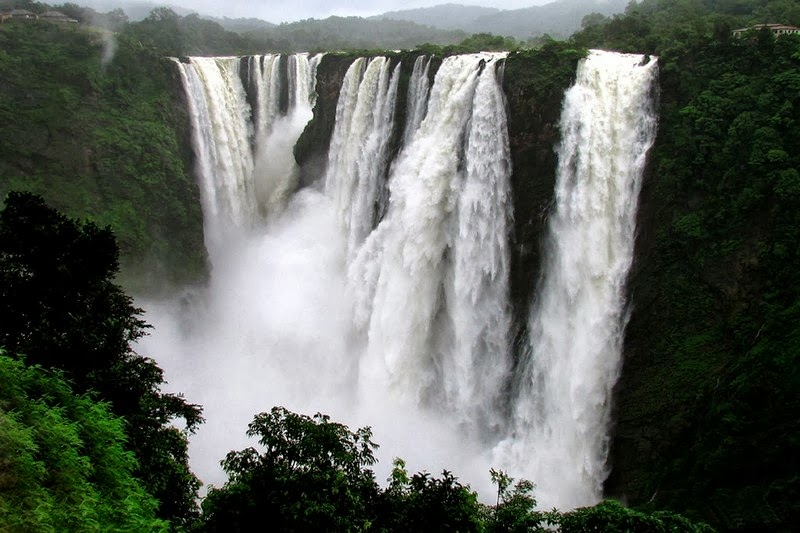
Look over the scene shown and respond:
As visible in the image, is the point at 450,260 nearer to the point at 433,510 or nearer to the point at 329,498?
the point at 433,510

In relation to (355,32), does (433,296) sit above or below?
below

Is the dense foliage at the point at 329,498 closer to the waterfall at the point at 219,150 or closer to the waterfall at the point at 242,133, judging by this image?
the waterfall at the point at 219,150

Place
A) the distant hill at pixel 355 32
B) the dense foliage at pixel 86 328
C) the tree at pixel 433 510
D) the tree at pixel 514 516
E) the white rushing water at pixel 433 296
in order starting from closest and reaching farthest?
the tree at pixel 433 510 < the tree at pixel 514 516 < the dense foliage at pixel 86 328 < the white rushing water at pixel 433 296 < the distant hill at pixel 355 32

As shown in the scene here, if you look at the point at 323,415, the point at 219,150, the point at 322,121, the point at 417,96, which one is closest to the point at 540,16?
the point at 322,121

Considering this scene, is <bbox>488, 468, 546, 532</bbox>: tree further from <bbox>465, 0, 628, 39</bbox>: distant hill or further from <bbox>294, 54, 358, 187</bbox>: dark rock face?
<bbox>465, 0, 628, 39</bbox>: distant hill

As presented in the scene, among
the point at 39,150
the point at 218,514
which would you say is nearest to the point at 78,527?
the point at 218,514

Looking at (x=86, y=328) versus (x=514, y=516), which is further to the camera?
(x=86, y=328)

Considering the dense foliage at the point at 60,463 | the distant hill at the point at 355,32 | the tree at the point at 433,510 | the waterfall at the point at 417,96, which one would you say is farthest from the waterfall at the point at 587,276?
the distant hill at the point at 355,32

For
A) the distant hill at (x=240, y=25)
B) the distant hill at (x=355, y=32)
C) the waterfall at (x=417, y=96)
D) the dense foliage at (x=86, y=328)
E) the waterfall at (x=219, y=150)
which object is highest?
the distant hill at (x=240, y=25)
